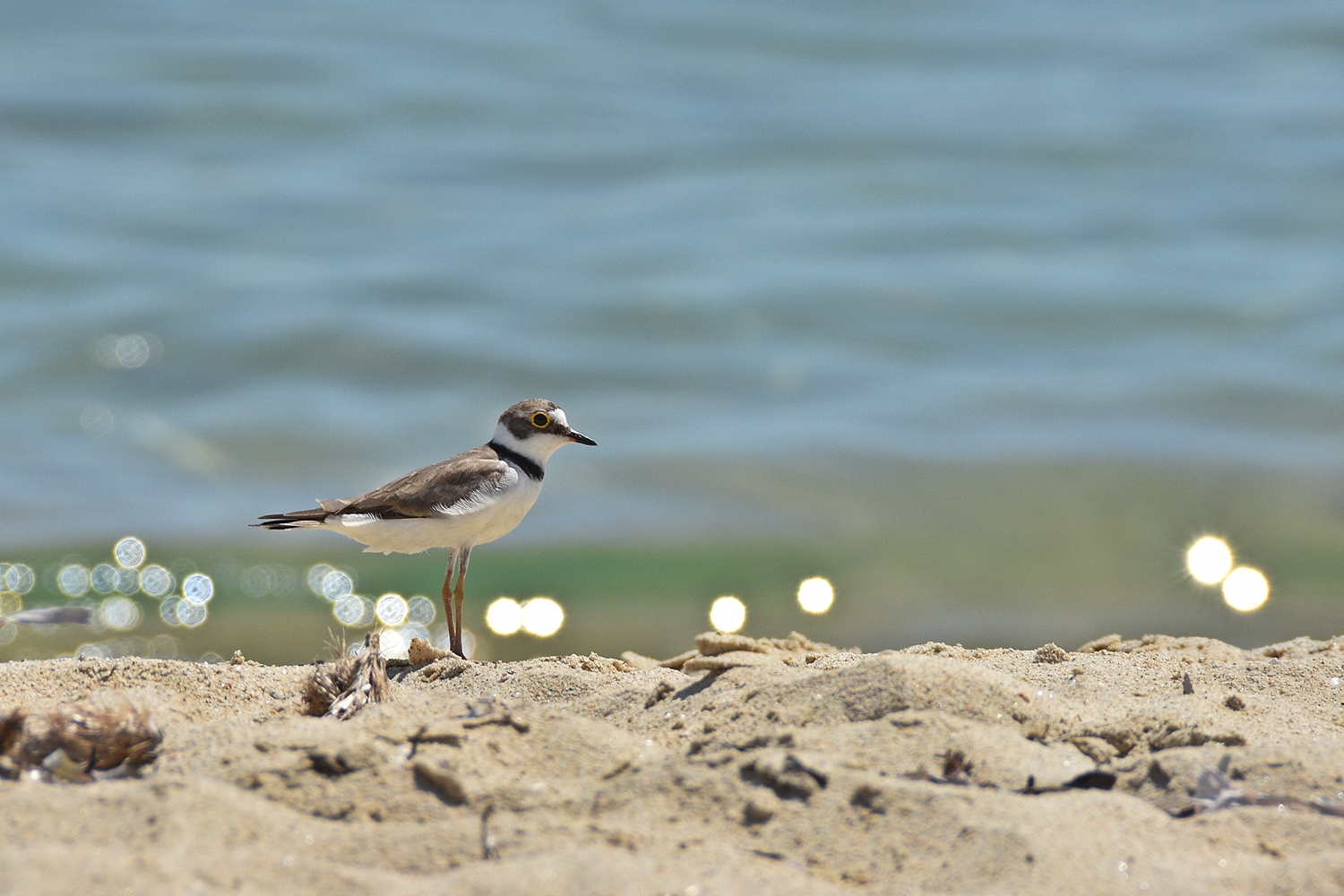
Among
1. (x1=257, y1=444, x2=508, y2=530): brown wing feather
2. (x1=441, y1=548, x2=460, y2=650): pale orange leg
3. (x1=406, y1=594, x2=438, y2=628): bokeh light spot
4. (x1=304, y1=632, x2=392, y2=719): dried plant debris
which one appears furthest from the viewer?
(x1=406, y1=594, x2=438, y2=628): bokeh light spot

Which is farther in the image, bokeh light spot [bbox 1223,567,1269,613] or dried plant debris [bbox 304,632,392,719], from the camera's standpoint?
bokeh light spot [bbox 1223,567,1269,613]

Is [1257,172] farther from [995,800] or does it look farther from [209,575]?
[995,800]

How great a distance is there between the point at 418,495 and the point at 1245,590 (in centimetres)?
531

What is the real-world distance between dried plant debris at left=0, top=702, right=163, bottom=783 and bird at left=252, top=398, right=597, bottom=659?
7.31 ft

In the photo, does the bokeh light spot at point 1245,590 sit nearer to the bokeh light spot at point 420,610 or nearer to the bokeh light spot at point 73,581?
the bokeh light spot at point 420,610

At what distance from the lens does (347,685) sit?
354cm

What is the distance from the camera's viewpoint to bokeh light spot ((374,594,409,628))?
805 cm

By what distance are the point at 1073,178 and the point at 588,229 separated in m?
5.61

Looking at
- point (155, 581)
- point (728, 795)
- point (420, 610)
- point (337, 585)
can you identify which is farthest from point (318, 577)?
point (728, 795)

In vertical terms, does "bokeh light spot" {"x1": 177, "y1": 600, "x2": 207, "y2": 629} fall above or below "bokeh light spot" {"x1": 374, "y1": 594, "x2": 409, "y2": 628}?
below

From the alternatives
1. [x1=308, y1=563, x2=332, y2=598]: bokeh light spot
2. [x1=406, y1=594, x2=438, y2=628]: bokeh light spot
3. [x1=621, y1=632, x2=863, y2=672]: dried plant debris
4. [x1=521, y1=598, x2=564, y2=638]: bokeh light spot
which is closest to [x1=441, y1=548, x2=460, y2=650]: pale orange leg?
[x1=621, y1=632, x2=863, y2=672]: dried plant debris

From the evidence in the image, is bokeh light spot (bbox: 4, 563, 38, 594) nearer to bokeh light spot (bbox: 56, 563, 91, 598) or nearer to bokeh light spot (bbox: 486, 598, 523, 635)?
bokeh light spot (bbox: 56, 563, 91, 598)

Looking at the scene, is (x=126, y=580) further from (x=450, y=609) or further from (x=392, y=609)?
(x=450, y=609)

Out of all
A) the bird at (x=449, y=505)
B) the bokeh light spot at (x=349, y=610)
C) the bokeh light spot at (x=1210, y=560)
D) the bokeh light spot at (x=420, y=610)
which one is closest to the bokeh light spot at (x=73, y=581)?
the bokeh light spot at (x=349, y=610)
